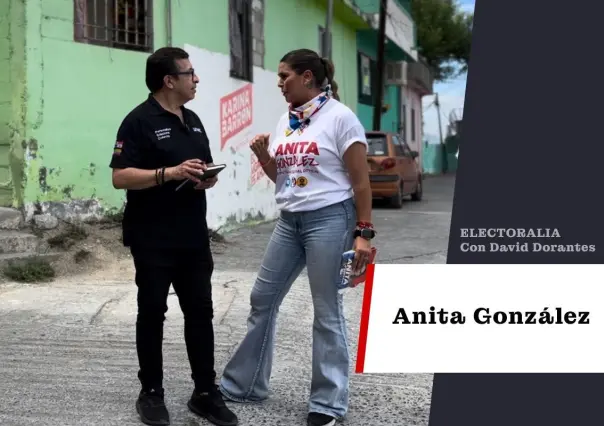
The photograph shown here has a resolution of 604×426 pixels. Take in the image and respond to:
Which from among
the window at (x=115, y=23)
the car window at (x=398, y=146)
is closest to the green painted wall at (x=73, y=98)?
the window at (x=115, y=23)

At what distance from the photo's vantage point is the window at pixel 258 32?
12.1 meters

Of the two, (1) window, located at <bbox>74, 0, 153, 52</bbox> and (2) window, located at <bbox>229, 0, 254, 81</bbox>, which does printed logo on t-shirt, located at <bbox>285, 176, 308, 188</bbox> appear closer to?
(1) window, located at <bbox>74, 0, 153, 52</bbox>

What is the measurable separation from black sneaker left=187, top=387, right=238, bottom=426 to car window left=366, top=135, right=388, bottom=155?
12439 millimetres

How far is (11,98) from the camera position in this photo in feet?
24.8

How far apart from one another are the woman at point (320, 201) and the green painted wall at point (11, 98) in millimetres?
4420

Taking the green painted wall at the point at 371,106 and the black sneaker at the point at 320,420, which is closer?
the black sneaker at the point at 320,420

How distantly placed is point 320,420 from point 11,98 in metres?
5.13

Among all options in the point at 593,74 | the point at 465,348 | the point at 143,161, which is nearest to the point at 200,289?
the point at 143,161

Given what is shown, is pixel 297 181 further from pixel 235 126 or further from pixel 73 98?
pixel 235 126

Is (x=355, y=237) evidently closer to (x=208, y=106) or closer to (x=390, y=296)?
(x=390, y=296)

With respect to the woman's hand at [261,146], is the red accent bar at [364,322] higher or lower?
lower

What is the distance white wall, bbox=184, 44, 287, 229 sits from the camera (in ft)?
33.6

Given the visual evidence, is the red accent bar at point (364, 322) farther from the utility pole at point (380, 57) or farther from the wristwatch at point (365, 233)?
the utility pole at point (380, 57)

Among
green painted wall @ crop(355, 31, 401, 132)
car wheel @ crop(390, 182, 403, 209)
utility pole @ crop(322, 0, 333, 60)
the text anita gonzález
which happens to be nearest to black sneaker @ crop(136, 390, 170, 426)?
the text anita gonzález
